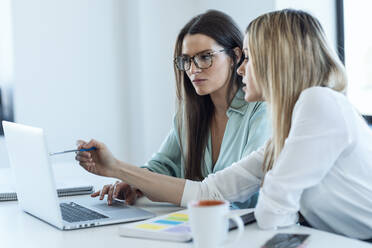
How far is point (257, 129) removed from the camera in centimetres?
194

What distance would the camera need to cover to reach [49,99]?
12.9ft

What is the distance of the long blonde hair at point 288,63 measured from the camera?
1404 mm

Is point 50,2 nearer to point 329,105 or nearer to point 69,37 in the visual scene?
point 69,37

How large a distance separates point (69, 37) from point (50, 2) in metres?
0.28

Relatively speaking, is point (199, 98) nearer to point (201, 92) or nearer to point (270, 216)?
point (201, 92)

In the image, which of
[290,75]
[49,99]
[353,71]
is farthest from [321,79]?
[49,99]

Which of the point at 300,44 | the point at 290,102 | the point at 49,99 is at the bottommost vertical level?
the point at 49,99

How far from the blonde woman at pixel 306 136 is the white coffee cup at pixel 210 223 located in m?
0.32

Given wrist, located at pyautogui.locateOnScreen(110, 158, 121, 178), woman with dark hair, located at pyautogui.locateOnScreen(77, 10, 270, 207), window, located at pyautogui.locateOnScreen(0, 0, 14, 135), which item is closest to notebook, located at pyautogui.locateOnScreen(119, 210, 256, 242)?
wrist, located at pyautogui.locateOnScreen(110, 158, 121, 178)

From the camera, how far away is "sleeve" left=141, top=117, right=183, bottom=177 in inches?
86.0

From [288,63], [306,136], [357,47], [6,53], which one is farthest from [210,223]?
[6,53]

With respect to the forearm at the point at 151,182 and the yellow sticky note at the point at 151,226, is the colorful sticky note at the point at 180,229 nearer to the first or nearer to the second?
the yellow sticky note at the point at 151,226

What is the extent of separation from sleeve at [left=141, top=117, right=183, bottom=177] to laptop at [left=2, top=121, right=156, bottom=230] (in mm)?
475

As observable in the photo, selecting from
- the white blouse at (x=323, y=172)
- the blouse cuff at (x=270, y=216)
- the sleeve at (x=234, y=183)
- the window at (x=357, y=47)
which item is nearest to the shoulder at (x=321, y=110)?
the white blouse at (x=323, y=172)
